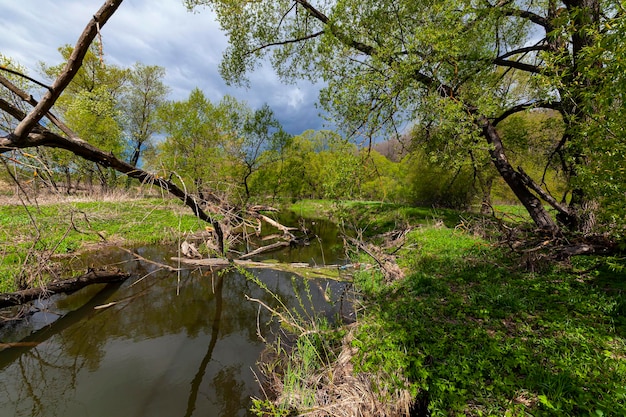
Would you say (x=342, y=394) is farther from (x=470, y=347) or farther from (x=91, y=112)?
(x=91, y=112)

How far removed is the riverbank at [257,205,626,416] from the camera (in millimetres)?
2807

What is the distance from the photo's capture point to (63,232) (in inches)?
395

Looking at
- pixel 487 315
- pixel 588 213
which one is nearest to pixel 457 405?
pixel 487 315

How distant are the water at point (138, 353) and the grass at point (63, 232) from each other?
1357 mm

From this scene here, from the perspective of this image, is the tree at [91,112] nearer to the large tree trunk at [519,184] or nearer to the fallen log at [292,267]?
the fallen log at [292,267]

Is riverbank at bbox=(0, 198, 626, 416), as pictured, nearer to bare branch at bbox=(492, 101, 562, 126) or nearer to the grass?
the grass

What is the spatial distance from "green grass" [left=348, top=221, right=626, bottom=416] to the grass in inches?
186

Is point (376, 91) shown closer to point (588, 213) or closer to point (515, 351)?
point (588, 213)

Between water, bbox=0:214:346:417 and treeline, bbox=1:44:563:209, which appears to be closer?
water, bbox=0:214:346:417

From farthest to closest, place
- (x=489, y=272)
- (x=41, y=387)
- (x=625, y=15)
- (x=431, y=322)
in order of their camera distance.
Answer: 1. (x=489, y=272)
2. (x=431, y=322)
3. (x=41, y=387)
4. (x=625, y=15)

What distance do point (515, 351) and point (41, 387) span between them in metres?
7.01

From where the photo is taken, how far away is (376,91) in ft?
29.1

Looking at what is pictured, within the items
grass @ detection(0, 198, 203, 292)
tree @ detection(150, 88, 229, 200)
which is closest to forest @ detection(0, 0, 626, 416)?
grass @ detection(0, 198, 203, 292)

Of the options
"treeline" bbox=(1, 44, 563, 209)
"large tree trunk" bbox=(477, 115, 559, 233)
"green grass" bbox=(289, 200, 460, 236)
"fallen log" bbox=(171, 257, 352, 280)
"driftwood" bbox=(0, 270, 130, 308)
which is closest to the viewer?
"driftwood" bbox=(0, 270, 130, 308)
